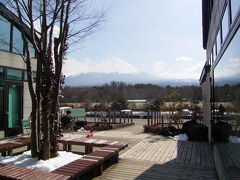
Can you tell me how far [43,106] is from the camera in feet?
19.4

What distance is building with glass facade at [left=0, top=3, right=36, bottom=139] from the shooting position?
10.5 metres

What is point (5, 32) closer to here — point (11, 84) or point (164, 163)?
point (11, 84)

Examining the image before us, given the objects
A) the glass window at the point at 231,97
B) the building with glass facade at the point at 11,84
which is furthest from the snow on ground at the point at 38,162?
the building with glass facade at the point at 11,84

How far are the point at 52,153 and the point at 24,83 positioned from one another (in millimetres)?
6820

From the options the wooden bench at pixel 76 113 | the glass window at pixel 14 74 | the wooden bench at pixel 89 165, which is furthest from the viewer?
the wooden bench at pixel 76 113

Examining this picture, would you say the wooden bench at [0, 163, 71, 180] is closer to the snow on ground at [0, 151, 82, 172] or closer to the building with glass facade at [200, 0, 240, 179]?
the snow on ground at [0, 151, 82, 172]

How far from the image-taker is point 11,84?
11.1m

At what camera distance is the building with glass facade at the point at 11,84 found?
10.5 meters

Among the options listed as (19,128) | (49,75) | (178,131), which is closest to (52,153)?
(49,75)

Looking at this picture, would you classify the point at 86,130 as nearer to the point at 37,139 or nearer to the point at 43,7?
the point at 37,139

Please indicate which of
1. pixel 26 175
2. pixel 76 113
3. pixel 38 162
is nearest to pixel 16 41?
pixel 76 113

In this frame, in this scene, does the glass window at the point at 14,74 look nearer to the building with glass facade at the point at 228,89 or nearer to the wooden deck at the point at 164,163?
the wooden deck at the point at 164,163

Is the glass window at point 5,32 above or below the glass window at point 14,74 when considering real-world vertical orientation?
above

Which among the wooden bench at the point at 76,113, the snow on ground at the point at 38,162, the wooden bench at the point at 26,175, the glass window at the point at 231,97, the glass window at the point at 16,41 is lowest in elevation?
the snow on ground at the point at 38,162
